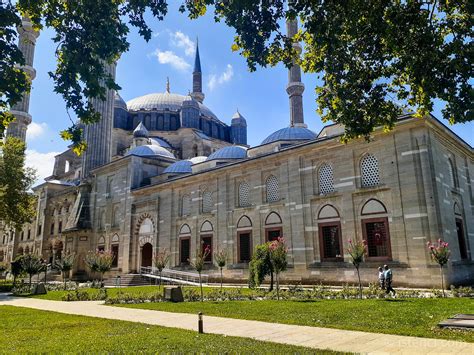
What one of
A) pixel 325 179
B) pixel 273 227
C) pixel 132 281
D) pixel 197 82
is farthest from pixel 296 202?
pixel 197 82

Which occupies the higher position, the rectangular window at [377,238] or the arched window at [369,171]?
the arched window at [369,171]

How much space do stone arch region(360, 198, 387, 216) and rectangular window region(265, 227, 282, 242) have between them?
4.97m

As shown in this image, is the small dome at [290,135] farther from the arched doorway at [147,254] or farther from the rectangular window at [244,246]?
the arched doorway at [147,254]

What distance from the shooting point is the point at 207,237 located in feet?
82.4

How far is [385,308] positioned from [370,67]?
6.37 m

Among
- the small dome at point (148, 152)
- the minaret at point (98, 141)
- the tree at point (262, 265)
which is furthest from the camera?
the minaret at point (98, 141)

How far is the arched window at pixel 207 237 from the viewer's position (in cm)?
2491

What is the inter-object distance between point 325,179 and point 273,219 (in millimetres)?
3819

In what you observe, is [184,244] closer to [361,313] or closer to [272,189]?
[272,189]

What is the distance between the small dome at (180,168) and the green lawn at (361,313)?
722 inches

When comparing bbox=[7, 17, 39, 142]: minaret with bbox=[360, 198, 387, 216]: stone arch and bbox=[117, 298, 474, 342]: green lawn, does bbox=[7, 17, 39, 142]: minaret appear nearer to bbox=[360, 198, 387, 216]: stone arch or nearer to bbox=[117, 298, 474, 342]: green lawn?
bbox=[117, 298, 474, 342]: green lawn

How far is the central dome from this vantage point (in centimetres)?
4983

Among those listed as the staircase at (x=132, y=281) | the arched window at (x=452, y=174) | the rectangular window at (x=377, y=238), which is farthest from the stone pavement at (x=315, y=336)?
the staircase at (x=132, y=281)

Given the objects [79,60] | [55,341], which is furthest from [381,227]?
[79,60]
